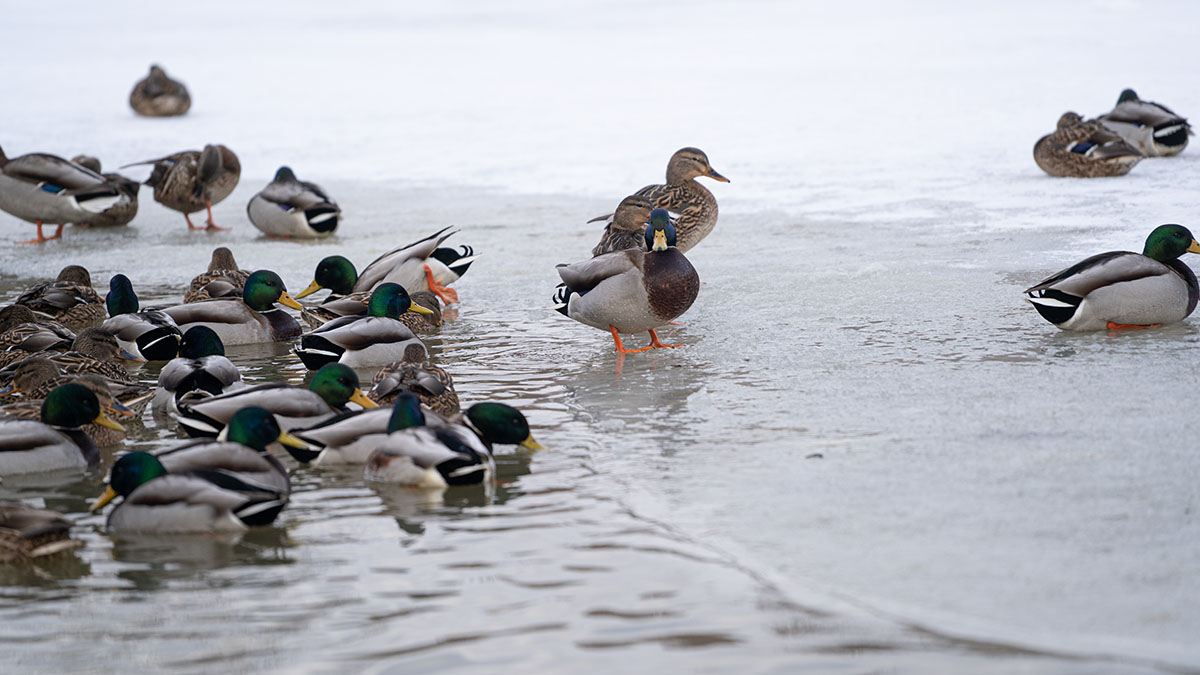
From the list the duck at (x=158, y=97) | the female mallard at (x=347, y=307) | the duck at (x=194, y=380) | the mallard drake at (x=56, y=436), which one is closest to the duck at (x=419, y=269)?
the female mallard at (x=347, y=307)

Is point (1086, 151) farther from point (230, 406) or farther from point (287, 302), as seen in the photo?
point (230, 406)

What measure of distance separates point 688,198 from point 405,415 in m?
4.35

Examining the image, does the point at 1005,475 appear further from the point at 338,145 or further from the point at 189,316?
the point at 338,145

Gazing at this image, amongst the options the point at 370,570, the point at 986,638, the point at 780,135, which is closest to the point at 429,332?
the point at 370,570

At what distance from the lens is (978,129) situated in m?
14.2

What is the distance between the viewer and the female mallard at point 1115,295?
6074 mm

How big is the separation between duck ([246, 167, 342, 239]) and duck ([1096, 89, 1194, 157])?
22.7ft

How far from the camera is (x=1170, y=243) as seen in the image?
6309 mm

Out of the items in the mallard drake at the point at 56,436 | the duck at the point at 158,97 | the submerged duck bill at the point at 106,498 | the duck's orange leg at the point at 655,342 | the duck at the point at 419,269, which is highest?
the duck at the point at 158,97

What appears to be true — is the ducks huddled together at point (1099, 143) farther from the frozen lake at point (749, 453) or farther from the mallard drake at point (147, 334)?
the mallard drake at point (147, 334)

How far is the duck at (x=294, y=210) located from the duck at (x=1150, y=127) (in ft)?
22.7

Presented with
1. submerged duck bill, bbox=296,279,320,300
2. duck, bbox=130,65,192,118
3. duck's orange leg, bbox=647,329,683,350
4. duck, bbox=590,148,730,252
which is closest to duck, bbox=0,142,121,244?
submerged duck bill, bbox=296,279,320,300

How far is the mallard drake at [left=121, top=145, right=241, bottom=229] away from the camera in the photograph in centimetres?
1110

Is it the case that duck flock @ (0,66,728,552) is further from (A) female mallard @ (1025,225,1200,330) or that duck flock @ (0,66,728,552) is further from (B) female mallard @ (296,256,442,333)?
(A) female mallard @ (1025,225,1200,330)
